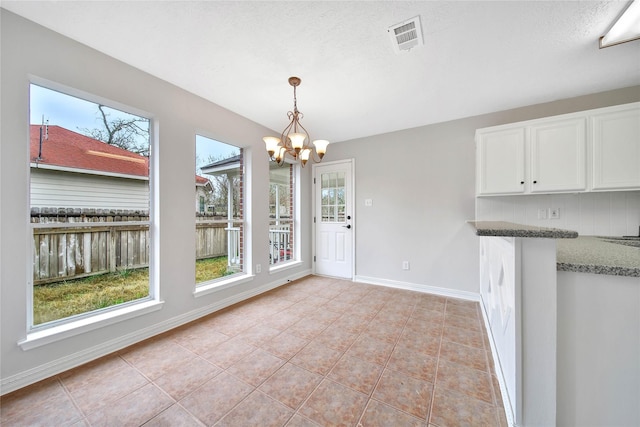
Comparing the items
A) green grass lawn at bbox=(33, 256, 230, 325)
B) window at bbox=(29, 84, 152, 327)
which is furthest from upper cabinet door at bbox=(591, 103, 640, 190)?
green grass lawn at bbox=(33, 256, 230, 325)

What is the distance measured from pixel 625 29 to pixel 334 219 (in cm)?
357

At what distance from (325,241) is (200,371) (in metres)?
2.90

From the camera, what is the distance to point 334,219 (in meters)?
4.27

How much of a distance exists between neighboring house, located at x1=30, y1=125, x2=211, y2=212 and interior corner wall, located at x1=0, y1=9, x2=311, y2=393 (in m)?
0.12

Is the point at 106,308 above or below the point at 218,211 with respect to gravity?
below

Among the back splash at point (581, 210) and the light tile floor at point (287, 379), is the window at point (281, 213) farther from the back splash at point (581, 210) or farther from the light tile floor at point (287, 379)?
the back splash at point (581, 210)

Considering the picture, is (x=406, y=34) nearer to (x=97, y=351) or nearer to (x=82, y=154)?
(x=82, y=154)

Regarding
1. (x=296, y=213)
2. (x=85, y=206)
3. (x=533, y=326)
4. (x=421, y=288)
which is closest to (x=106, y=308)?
(x=85, y=206)

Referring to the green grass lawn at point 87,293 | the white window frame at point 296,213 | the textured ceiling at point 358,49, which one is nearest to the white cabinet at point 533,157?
the textured ceiling at point 358,49

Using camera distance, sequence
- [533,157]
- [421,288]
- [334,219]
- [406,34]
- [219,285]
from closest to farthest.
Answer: [406,34]
[533,157]
[219,285]
[421,288]
[334,219]

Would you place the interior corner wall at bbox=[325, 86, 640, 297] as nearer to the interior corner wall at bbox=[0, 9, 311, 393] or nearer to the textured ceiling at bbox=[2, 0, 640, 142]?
the textured ceiling at bbox=[2, 0, 640, 142]

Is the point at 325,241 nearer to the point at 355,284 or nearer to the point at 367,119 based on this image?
the point at 355,284

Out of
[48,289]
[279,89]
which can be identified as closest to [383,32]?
[279,89]

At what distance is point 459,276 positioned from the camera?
3.19 meters
